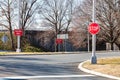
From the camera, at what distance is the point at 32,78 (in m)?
15.8

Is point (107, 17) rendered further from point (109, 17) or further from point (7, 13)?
point (7, 13)

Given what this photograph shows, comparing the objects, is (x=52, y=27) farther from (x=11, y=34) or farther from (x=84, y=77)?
(x=84, y=77)

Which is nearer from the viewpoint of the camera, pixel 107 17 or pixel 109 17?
pixel 109 17

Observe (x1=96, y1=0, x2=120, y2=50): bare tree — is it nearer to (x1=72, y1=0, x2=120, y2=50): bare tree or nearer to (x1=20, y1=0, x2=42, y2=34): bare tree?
(x1=72, y1=0, x2=120, y2=50): bare tree

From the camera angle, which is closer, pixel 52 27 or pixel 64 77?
pixel 64 77

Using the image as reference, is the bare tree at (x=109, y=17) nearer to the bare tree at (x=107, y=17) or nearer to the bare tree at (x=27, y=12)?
the bare tree at (x=107, y=17)

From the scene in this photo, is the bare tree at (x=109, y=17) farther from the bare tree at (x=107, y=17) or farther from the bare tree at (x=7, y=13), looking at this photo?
the bare tree at (x=7, y=13)

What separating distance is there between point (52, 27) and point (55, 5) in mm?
5327

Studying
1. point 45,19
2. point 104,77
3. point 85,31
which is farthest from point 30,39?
point 104,77

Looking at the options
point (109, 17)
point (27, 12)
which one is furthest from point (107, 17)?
point (27, 12)

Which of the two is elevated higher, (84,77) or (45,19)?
(45,19)

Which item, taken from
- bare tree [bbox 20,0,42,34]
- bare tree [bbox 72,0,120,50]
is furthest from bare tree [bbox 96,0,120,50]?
bare tree [bbox 20,0,42,34]

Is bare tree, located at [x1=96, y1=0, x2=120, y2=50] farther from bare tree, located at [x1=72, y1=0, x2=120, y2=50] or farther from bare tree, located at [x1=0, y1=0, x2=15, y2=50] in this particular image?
bare tree, located at [x1=0, y1=0, x2=15, y2=50]

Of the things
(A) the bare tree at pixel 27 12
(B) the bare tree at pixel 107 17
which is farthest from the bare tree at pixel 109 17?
(A) the bare tree at pixel 27 12
